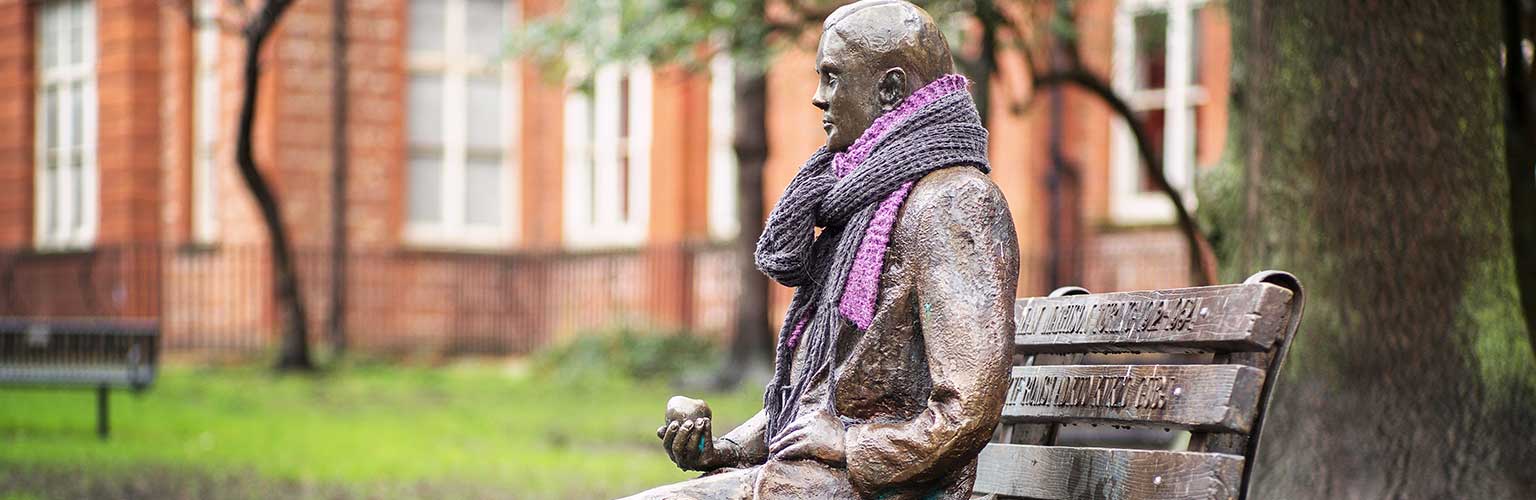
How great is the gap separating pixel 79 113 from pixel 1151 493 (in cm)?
2629

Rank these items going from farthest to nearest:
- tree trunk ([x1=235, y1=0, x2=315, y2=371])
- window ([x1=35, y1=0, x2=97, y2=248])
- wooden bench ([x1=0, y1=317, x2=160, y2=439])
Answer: window ([x1=35, y1=0, x2=97, y2=248])
tree trunk ([x1=235, y1=0, x2=315, y2=371])
wooden bench ([x1=0, y1=317, x2=160, y2=439])

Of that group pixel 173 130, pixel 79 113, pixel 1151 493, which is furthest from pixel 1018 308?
pixel 79 113

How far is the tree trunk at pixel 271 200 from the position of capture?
18.3 m

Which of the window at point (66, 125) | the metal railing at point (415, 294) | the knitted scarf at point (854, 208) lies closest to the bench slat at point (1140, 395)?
the knitted scarf at point (854, 208)

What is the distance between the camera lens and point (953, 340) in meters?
3.65

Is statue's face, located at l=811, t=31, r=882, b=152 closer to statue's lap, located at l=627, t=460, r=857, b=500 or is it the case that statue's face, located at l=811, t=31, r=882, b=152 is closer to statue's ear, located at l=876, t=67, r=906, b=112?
statue's ear, located at l=876, t=67, r=906, b=112

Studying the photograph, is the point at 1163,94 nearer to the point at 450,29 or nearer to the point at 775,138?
the point at 775,138

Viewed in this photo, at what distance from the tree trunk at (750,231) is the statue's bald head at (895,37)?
→ 13.8 m

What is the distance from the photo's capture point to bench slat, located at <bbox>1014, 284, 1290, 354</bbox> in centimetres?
377

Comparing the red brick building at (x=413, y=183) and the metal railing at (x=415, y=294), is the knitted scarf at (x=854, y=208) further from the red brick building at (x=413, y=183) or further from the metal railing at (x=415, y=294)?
the metal railing at (x=415, y=294)

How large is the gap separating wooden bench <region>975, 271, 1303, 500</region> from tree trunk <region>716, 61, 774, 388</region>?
1320 centimetres

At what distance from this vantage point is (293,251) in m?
24.0

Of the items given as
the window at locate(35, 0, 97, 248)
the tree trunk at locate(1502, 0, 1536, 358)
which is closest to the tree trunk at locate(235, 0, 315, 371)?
the window at locate(35, 0, 97, 248)

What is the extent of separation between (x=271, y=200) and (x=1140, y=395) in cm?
1712
